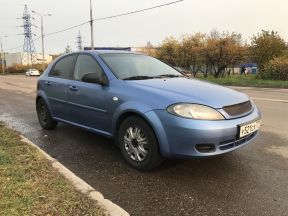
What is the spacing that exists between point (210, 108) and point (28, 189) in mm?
2156

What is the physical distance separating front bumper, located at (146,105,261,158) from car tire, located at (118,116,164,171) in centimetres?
13

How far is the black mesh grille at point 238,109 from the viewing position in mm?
4430

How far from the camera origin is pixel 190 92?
15.2 feet

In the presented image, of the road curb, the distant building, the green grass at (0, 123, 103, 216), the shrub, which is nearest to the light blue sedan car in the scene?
the road curb

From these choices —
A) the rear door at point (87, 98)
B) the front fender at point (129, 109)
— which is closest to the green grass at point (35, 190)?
the rear door at point (87, 98)

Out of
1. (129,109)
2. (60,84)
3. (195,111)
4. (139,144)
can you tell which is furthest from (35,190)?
(60,84)

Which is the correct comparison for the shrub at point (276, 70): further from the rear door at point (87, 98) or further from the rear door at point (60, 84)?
the rear door at point (87, 98)

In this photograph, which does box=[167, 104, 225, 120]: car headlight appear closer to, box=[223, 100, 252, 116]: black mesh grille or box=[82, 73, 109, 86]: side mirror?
box=[223, 100, 252, 116]: black mesh grille

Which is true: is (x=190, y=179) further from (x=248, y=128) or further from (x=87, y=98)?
(x=87, y=98)

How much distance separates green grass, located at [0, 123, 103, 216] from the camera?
3.40m

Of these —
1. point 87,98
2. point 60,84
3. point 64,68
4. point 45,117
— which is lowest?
point 45,117

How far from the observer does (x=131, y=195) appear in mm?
3992

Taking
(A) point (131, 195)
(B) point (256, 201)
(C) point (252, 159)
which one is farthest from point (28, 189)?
(C) point (252, 159)

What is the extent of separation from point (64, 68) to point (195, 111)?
10.0 ft
